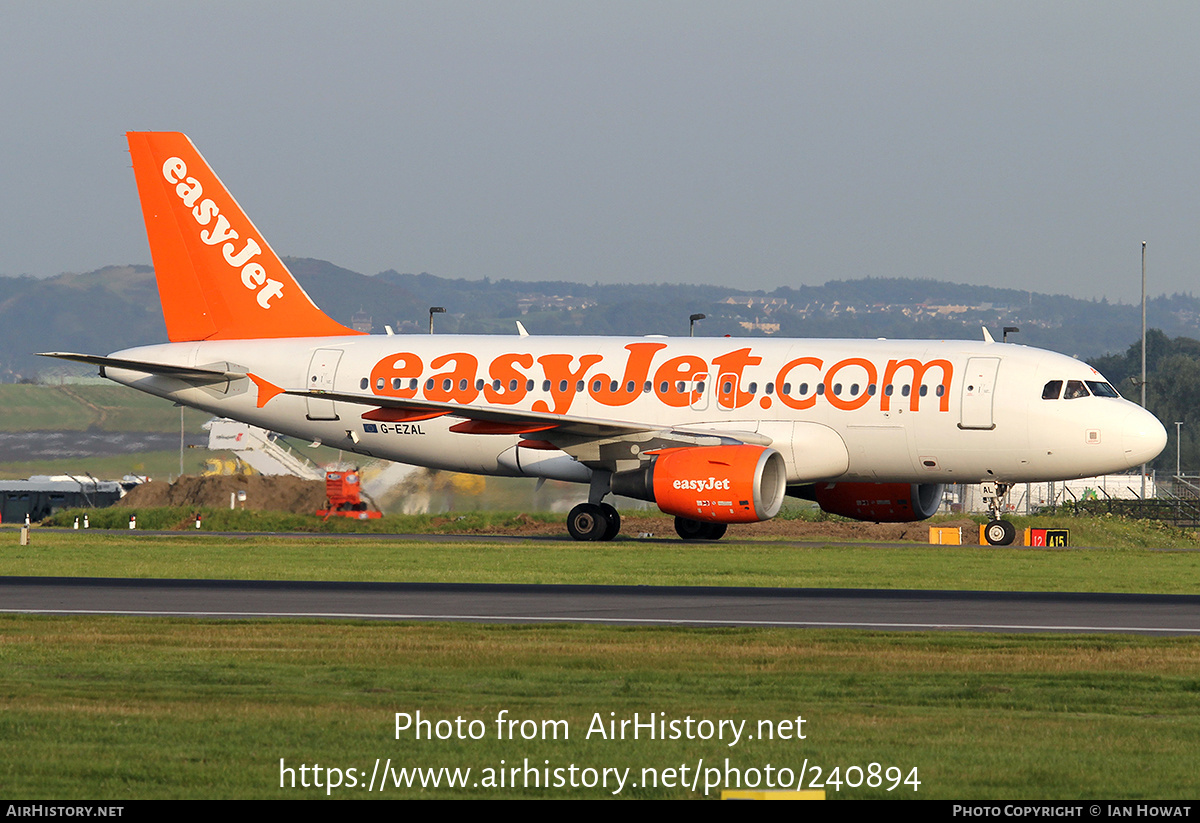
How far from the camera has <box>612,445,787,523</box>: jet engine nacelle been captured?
30.7 m

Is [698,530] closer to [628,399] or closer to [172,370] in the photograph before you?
[628,399]

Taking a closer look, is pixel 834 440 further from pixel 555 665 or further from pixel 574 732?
pixel 574 732

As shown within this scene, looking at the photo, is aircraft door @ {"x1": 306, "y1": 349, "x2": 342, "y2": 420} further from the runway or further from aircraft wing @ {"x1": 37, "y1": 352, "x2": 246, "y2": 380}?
the runway

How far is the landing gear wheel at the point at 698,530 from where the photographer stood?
118ft

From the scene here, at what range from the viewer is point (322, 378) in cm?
3722

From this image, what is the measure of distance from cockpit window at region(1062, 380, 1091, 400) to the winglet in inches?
703

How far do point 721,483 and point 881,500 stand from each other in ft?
20.7

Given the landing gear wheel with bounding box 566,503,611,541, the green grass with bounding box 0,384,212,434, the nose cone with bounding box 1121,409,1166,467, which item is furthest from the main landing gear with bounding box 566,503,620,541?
the green grass with bounding box 0,384,212,434

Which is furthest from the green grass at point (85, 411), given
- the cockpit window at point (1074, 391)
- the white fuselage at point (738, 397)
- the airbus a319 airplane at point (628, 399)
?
the cockpit window at point (1074, 391)

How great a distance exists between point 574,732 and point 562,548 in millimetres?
21096

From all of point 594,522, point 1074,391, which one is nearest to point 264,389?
point 594,522

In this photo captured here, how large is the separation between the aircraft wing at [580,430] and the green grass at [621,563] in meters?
2.02

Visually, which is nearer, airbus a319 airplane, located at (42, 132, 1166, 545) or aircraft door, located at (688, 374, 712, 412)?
airbus a319 airplane, located at (42, 132, 1166, 545)

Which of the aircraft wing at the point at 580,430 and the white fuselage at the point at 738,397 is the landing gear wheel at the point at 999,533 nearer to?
the white fuselage at the point at 738,397
